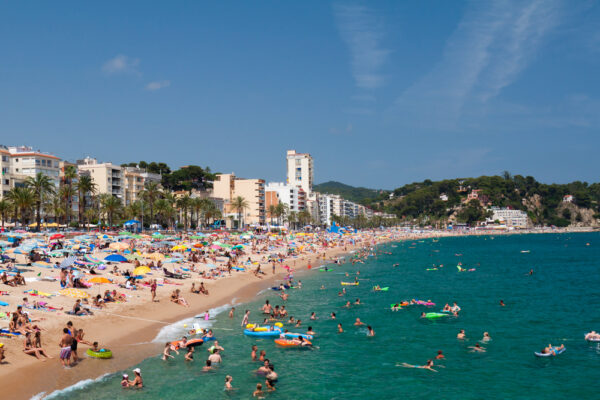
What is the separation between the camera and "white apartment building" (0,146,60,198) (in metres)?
84.1

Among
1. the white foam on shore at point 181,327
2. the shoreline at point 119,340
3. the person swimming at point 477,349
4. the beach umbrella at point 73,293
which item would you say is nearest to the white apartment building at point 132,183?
the shoreline at point 119,340

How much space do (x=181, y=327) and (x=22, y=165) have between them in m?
80.2

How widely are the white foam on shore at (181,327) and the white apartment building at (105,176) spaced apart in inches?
3331

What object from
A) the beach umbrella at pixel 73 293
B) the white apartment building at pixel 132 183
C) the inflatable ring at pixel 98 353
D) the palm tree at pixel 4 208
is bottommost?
the inflatable ring at pixel 98 353

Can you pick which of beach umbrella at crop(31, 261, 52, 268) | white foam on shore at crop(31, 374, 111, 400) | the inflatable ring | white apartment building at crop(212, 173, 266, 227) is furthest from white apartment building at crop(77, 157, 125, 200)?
white foam on shore at crop(31, 374, 111, 400)

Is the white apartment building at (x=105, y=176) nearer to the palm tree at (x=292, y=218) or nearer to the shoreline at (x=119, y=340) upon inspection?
the palm tree at (x=292, y=218)

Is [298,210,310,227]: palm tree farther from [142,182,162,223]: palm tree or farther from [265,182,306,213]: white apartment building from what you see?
[142,182,162,223]: palm tree

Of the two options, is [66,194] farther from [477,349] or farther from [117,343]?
[477,349]

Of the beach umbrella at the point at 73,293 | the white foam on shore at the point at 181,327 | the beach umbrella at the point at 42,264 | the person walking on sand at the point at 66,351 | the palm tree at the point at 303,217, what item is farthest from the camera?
the palm tree at the point at 303,217

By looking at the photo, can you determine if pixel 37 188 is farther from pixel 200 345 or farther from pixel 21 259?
pixel 200 345

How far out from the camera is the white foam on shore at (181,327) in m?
24.9

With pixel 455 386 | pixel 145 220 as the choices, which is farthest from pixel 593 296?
pixel 145 220

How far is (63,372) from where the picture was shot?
728 inches

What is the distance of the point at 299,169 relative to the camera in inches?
7392
